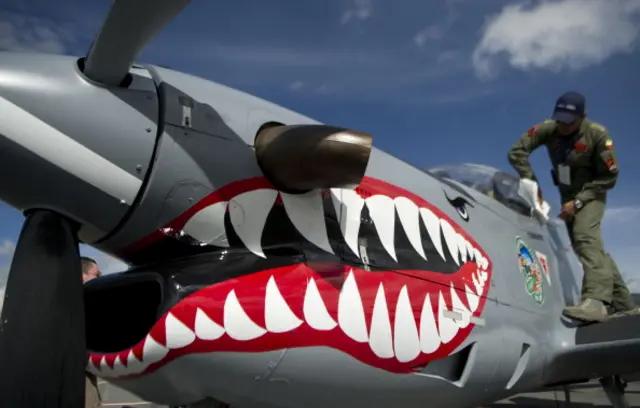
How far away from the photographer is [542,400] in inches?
437

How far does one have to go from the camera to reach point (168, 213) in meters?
2.55

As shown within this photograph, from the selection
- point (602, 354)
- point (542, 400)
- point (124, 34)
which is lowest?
point (542, 400)

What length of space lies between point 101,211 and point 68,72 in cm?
58

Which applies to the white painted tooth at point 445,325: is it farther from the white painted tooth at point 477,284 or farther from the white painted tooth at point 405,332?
the white painted tooth at point 477,284

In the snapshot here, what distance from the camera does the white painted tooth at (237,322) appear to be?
245 cm

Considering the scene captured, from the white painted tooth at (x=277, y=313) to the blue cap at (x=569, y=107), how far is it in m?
4.20

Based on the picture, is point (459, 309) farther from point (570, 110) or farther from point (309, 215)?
point (570, 110)

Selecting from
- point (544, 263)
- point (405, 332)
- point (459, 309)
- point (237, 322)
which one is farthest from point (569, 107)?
point (237, 322)

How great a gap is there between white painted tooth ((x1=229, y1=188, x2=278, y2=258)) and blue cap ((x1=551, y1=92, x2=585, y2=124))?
4016 millimetres

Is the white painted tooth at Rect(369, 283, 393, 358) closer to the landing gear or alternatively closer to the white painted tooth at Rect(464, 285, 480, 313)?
the white painted tooth at Rect(464, 285, 480, 313)

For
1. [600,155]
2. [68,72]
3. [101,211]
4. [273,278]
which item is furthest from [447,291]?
[600,155]

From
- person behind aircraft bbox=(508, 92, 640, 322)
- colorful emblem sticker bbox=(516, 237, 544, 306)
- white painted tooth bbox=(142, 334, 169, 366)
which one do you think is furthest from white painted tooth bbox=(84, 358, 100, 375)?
person behind aircraft bbox=(508, 92, 640, 322)

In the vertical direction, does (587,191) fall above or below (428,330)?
above

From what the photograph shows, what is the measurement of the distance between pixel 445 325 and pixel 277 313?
4.29 feet
